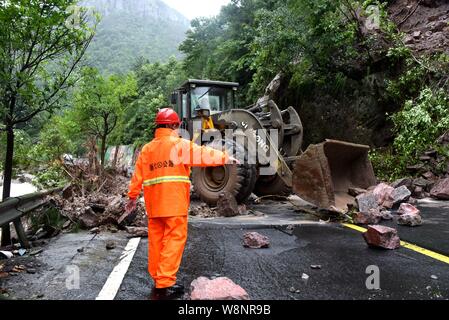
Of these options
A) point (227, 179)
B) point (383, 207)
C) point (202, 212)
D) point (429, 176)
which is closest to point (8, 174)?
point (202, 212)

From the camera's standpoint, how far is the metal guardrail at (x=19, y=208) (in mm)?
4746

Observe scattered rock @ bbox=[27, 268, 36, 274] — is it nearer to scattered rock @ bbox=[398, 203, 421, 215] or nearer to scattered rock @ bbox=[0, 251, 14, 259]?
scattered rock @ bbox=[0, 251, 14, 259]

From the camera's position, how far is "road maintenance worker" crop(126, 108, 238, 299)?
11.8 ft

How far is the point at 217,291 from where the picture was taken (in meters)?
3.14

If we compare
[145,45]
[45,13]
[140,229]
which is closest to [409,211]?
[140,229]

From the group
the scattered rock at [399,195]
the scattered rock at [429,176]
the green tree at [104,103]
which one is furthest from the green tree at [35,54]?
the green tree at [104,103]

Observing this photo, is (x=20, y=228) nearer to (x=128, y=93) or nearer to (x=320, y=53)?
(x=320, y=53)

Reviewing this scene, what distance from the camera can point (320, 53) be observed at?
13.8 m

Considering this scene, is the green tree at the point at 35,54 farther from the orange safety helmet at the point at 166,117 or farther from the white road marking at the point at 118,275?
the orange safety helmet at the point at 166,117

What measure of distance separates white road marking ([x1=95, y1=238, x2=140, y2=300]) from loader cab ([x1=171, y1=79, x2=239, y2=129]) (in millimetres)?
5537

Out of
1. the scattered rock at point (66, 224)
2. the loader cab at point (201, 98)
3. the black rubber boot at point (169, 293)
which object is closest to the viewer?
the black rubber boot at point (169, 293)

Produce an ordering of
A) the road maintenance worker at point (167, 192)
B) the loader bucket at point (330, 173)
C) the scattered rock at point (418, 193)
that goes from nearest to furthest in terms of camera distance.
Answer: the road maintenance worker at point (167, 192), the loader bucket at point (330, 173), the scattered rock at point (418, 193)

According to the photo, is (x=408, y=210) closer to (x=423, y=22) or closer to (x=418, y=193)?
(x=418, y=193)

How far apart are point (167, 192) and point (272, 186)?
6073 mm
